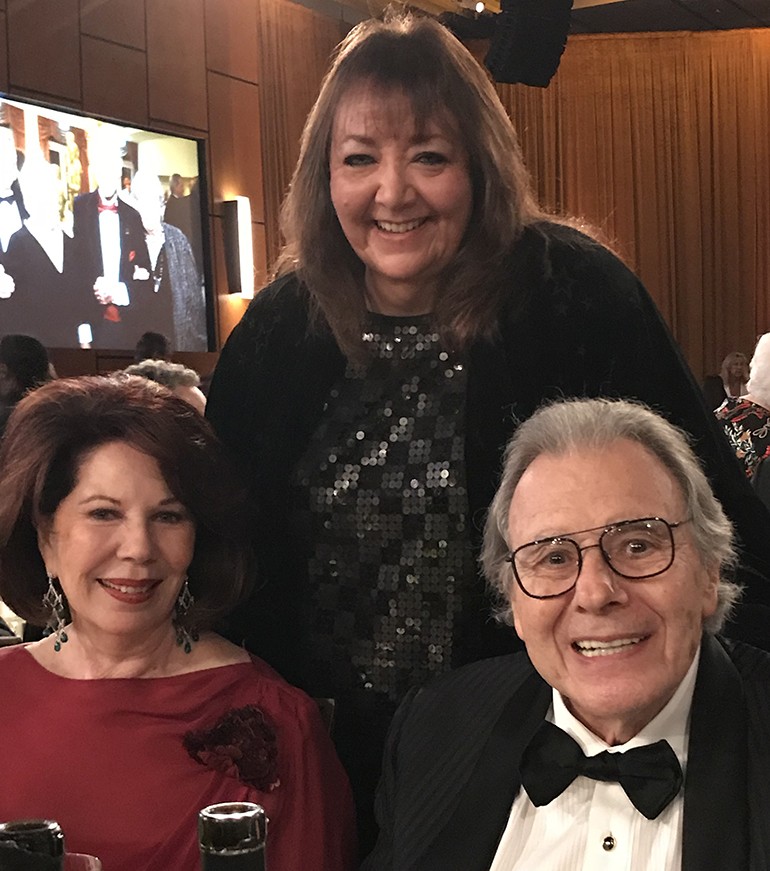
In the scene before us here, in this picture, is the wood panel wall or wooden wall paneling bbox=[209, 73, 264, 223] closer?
the wood panel wall

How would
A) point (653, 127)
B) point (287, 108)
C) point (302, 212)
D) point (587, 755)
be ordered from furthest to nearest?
point (653, 127), point (287, 108), point (302, 212), point (587, 755)

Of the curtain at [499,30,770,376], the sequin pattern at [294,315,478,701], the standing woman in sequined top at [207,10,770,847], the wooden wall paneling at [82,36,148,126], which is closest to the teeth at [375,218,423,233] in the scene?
the standing woman in sequined top at [207,10,770,847]

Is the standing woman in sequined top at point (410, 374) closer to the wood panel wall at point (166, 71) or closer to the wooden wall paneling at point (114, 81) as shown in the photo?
the wood panel wall at point (166, 71)

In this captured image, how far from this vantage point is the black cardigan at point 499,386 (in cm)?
189

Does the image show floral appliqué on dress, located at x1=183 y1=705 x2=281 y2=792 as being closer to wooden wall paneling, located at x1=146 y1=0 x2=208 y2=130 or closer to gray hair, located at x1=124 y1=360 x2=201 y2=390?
gray hair, located at x1=124 y1=360 x2=201 y2=390

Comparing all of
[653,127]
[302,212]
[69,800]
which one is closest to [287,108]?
[653,127]

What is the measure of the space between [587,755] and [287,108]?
28.3ft

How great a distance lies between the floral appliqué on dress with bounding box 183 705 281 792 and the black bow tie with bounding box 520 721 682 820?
415 mm

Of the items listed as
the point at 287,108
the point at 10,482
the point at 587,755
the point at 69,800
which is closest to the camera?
the point at 587,755

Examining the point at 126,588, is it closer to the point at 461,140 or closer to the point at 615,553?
the point at 615,553

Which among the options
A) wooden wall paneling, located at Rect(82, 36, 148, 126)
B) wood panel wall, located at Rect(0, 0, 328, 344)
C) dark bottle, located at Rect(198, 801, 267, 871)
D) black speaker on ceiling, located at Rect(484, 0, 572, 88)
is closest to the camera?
dark bottle, located at Rect(198, 801, 267, 871)

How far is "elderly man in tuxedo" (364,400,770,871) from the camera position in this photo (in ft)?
4.85

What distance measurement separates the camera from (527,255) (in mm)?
2016

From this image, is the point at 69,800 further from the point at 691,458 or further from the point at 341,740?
the point at 691,458
